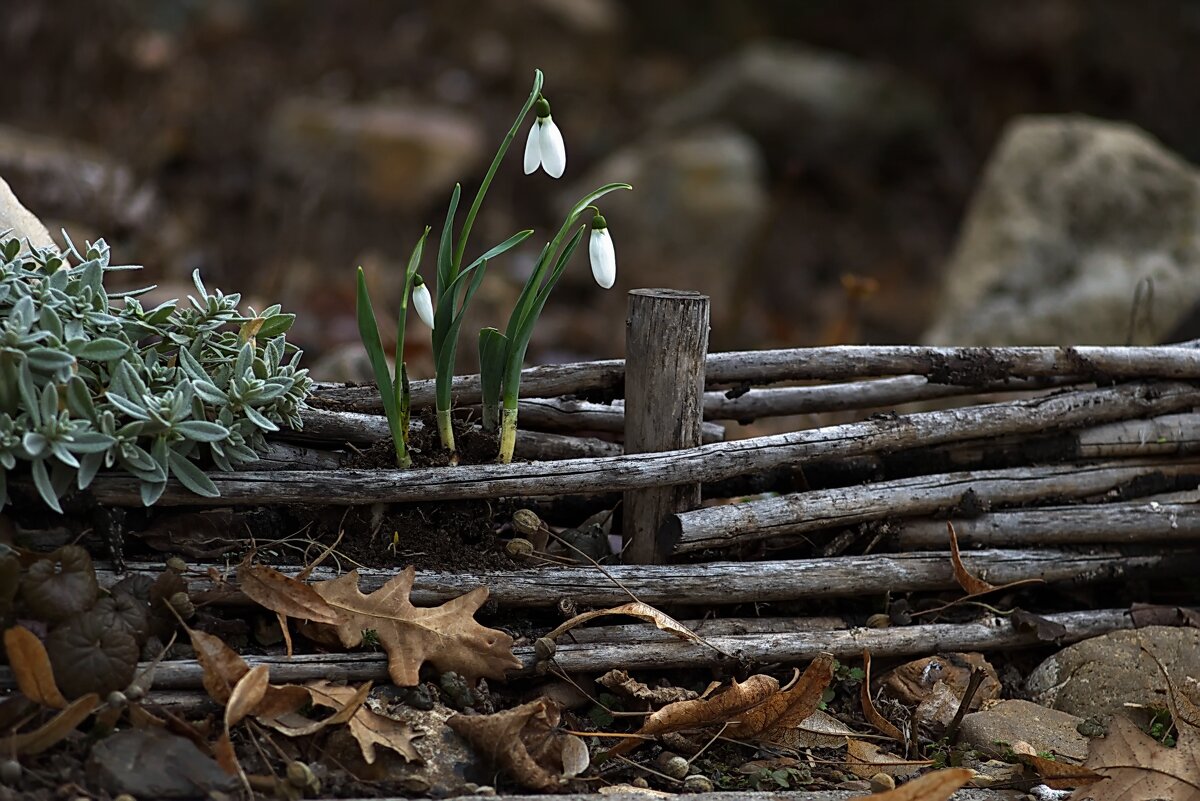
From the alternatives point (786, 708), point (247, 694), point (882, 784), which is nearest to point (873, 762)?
point (882, 784)

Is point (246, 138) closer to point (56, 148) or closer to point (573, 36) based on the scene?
point (56, 148)

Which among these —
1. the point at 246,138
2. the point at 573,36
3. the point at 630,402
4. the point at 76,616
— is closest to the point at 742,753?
the point at 630,402

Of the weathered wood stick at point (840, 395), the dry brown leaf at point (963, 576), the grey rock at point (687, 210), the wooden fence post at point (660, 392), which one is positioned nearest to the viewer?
the wooden fence post at point (660, 392)

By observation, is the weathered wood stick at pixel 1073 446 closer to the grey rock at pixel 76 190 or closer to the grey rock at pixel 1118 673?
the grey rock at pixel 1118 673

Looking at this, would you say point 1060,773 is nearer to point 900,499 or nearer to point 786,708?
point 786,708

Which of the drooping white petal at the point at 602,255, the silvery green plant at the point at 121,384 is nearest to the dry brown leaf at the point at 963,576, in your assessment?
the drooping white petal at the point at 602,255

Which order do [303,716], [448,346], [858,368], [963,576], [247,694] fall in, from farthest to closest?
[858,368] < [963,576] < [448,346] < [303,716] < [247,694]
